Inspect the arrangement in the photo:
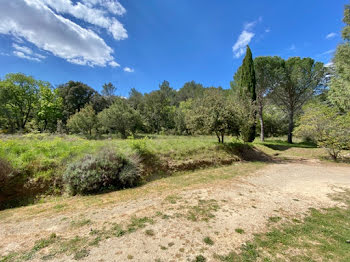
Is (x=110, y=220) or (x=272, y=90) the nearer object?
(x=110, y=220)

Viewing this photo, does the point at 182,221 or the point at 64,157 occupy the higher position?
the point at 64,157

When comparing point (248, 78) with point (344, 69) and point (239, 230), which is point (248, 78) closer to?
point (344, 69)

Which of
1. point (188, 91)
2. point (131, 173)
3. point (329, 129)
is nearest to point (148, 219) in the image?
point (131, 173)

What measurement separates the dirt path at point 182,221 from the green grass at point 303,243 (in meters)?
0.18

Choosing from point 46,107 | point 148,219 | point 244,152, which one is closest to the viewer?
point 148,219

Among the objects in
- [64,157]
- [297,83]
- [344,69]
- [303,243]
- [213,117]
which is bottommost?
[303,243]

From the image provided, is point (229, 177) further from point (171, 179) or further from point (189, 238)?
point (189, 238)

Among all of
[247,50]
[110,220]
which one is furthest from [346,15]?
[110,220]

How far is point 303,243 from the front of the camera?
8.30 feet

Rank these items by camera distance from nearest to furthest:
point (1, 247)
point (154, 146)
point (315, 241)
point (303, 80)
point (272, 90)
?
point (1, 247) < point (315, 241) < point (154, 146) < point (303, 80) < point (272, 90)

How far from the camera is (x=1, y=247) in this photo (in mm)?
2389

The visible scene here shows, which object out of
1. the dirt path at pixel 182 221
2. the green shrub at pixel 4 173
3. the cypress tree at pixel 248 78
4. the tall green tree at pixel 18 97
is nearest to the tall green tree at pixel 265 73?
the cypress tree at pixel 248 78

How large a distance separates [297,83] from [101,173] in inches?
777

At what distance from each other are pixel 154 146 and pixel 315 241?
6.46 m
